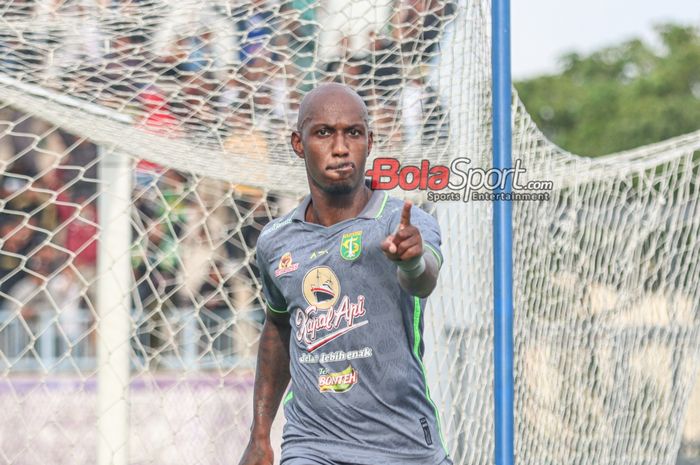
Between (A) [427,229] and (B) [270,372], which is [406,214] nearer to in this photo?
(A) [427,229]

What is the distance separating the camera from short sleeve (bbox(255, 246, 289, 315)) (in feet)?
9.82

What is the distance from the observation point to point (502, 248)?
3859 mm

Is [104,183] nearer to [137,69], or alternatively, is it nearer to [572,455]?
[137,69]

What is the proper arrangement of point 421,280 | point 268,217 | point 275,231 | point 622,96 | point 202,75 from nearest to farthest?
1. point 421,280
2. point 275,231
3. point 202,75
4. point 268,217
5. point 622,96

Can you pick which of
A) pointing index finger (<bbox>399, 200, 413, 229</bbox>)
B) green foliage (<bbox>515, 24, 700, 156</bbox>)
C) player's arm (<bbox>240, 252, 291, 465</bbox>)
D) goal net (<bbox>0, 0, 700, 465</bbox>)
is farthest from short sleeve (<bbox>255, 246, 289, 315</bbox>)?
green foliage (<bbox>515, 24, 700, 156</bbox>)

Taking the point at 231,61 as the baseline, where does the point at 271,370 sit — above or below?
below

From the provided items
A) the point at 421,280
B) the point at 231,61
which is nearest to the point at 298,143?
the point at 421,280

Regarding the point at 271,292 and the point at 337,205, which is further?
the point at 271,292

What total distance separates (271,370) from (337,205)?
0.57 metres

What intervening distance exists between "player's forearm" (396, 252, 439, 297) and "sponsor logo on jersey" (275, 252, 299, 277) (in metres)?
0.35

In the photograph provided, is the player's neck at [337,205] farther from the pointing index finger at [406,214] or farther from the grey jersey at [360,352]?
the pointing index finger at [406,214]

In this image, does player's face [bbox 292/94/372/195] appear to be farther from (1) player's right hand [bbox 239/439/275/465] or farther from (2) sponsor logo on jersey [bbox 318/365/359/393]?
(1) player's right hand [bbox 239/439/275/465]

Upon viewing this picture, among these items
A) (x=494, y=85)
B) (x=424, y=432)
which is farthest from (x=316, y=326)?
(x=494, y=85)

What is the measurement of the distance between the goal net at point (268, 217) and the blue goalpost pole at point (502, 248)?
0.54ft
